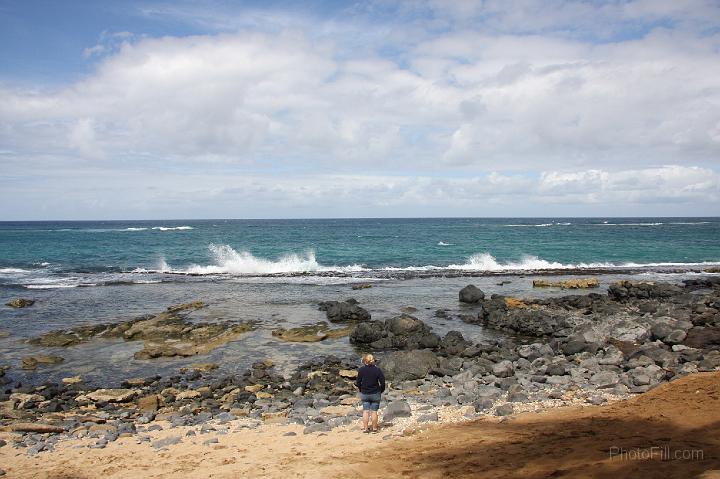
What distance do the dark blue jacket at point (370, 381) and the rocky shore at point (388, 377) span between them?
910 mm

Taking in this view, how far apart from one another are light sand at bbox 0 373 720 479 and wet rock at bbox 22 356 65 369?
24.1 feet

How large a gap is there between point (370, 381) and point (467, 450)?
8.16 feet

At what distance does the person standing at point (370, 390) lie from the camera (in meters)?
10.4

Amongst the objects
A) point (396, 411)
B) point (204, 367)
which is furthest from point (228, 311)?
point (396, 411)

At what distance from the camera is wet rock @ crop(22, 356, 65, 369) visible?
1672 cm

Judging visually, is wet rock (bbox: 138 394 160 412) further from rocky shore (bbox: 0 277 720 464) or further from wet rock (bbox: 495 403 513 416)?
wet rock (bbox: 495 403 513 416)

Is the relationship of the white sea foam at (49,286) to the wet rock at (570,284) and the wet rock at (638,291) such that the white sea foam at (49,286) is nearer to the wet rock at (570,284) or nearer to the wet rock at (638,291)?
the wet rock at (570,284)

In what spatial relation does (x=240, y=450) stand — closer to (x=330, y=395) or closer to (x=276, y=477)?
Answer: (x=276, y=477)

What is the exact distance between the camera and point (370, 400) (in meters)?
10.5

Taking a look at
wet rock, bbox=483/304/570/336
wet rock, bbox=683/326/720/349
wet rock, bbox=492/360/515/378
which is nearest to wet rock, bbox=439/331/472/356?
wet rock, bbox=492/360/515/378

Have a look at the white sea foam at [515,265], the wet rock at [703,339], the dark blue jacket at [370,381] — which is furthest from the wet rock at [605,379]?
the white sea foam at [515,265]

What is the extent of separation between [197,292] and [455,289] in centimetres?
1660

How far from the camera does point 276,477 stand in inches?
331

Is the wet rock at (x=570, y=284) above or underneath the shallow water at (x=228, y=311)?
above
